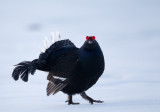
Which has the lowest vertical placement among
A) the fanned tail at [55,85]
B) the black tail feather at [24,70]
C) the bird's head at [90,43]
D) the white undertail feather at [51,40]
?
the fanned tail at [55,85]

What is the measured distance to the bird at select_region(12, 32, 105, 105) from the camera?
4340mm

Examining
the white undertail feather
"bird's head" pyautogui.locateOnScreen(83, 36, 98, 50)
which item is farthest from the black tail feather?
"bird's head" pyautogui.locateOnScreen(83, 36, 98, 50)

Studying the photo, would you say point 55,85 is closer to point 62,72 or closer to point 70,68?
point 62,72

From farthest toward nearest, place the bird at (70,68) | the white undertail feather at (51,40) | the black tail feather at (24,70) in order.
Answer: the white undertail feather at (51,40), the black tail feather at (24,70), the bird at (70,68)

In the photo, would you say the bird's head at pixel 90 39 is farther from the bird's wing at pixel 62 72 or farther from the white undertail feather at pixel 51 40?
the white undertail feather at pixel 51 40

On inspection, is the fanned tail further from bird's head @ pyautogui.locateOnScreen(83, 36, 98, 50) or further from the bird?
bird's head @ pyautogui.locateOnScreen(83, 36, 98, 50)

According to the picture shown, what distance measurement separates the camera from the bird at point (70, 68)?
4.34m

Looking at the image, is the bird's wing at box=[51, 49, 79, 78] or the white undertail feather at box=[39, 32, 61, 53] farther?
the white undertail feather at box=[39, 32, 61, 53]

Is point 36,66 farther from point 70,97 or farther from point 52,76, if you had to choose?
point 70,97

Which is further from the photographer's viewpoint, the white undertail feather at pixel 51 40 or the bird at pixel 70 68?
the white undertail feather at pixel 51 40

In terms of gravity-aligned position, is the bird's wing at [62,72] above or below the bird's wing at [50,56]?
below

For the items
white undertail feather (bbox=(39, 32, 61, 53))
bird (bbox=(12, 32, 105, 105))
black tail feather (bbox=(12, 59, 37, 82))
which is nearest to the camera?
bird (bbox=(12, 32, 105, 105))

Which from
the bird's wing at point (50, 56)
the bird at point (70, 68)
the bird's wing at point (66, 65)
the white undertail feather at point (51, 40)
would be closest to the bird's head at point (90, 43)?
the bird at point (70, 68)

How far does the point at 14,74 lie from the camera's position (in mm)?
4941
